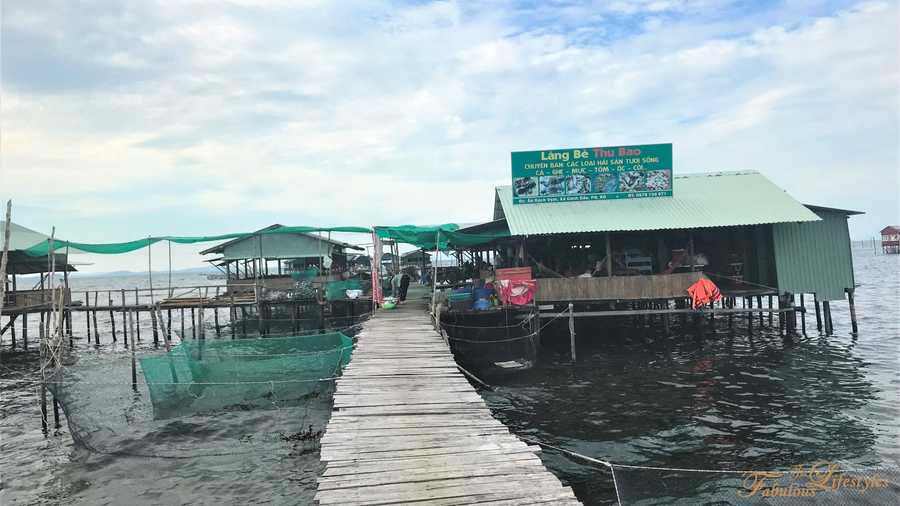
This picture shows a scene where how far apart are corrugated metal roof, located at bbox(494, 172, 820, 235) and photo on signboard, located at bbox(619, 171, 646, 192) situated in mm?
495

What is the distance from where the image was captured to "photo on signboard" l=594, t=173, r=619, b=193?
23.7m

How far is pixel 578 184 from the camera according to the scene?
931 inches

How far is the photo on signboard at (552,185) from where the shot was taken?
77.2 feet

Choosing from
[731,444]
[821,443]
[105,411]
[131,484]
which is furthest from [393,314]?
[821,443]

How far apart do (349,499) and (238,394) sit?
9.12 m

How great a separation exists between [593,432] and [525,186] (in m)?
12.8

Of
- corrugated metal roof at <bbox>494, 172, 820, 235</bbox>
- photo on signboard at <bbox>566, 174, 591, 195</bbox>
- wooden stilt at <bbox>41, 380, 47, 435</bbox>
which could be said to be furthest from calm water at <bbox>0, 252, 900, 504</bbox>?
photo on signboard at <bbox>566, 174, 591, 195</bbox>

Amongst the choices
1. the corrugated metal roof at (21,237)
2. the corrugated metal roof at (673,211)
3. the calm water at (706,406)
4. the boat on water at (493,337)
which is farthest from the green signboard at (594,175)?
the corrugated metal roof at (21,237)

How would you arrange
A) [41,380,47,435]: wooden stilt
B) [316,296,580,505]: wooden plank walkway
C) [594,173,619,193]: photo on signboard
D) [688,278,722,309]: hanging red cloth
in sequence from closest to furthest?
[316,296,580,505]: wooden plank walkway → [41,380,47,435]: wooden stilt → [688,278,722,309]: hanging red cloth → [594,173,619,193]: photo on signboard

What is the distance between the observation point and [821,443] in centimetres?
1194

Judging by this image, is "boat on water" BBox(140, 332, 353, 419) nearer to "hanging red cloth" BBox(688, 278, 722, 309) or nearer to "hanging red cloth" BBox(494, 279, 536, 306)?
"hanging red cloth" BBox(494, 279, 536, 306)

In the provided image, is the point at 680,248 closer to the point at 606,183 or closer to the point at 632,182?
the point at 632,182

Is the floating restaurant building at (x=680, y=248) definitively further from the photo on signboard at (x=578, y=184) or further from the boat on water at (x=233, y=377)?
the boat on water at (x=233, y=377)

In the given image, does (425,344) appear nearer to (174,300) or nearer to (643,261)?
(643,261)
